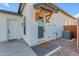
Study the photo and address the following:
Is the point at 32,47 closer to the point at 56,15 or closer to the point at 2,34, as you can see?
the point at 2,34

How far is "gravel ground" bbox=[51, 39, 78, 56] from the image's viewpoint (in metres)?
2.35

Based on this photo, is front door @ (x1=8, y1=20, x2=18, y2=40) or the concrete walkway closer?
the concrete walkway

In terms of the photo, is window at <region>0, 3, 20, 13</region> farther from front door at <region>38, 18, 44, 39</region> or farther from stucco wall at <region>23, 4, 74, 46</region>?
front door at <region>38, 18, 44, 39</region>

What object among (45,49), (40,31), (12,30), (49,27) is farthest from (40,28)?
(12,30)

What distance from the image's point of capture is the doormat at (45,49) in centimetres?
235

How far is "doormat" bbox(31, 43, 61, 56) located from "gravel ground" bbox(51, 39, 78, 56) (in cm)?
8

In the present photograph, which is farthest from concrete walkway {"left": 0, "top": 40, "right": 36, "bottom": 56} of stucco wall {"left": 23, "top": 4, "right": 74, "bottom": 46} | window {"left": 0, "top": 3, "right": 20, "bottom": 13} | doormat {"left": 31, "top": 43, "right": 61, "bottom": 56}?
window {"left": 0, "top": 3, "right": 20, "bottom": 13}

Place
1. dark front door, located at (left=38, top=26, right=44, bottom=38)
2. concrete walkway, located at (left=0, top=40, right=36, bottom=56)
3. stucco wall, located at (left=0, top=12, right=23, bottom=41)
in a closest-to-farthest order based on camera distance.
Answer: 1. concrete walkway, located at (left=0, top=40, right=36, bottom=56)
2. stucco wall, located at (left=0, top=12, right=23, bottom=41)
3. dark front door, located at (left=38, top=26, right=44, bottom=38)

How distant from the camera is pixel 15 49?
2480 mm

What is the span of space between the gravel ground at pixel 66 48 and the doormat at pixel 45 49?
8 centimetres

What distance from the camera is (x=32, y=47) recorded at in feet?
8.50

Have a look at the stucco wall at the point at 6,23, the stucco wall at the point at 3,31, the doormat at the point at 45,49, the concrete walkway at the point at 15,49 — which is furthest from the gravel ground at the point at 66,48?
the stucco wall at the point at 3,31

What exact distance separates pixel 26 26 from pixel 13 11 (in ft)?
2.12

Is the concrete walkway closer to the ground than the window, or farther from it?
closer to the ground
